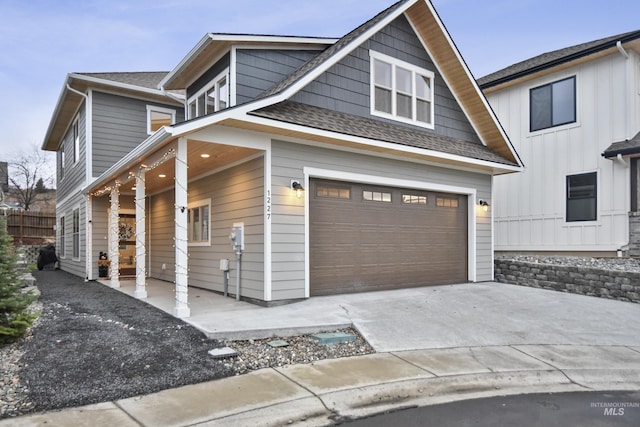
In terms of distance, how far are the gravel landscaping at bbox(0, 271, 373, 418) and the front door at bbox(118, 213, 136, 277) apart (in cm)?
705

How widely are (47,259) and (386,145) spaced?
1429 cm

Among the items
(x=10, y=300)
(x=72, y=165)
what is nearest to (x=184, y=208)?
(x=10, y=300)

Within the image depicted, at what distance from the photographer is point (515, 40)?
2595 cm

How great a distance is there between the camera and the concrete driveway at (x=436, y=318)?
6023 mm

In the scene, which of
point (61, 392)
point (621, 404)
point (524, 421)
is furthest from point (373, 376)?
point (61, 392)

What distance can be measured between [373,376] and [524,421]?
1439 mm

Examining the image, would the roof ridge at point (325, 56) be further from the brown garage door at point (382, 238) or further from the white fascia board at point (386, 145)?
the brown garage door at point (382, 238)

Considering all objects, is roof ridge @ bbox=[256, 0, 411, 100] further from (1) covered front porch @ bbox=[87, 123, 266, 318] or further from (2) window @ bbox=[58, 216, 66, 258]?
(2) window @ bbox=[58, 216, 66, 258]

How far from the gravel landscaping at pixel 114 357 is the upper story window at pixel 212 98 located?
184 inches

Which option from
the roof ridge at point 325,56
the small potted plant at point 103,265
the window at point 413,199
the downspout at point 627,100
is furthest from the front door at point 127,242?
the downspout at point 627,100

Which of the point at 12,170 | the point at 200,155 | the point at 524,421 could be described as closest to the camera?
the point at 524,421

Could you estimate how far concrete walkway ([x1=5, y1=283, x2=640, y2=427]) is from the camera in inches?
146

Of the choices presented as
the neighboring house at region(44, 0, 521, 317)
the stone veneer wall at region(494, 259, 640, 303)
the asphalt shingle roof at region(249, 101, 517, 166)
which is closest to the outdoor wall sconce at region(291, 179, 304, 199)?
the neighboring house at region(44, 0, 521, 317)

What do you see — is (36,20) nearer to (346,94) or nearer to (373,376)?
(346,94)
